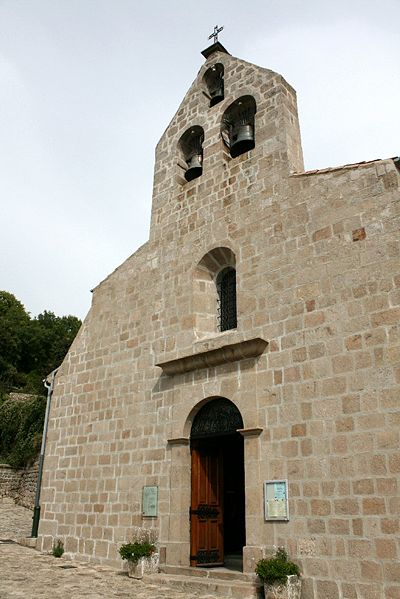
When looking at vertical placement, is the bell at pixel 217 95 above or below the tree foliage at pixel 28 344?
below

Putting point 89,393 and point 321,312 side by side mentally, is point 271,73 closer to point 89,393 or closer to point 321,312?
point 321,312

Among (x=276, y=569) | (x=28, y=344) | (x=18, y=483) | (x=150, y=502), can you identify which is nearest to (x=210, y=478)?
(x=150, y=502)

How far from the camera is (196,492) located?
8.73 m

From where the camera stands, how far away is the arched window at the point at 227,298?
955cm

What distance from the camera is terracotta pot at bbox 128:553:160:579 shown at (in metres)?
8.40

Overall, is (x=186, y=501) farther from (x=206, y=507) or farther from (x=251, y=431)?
(x=251, y=431)

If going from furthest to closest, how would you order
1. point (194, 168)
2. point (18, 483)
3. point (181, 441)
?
point (18, 483) < point (194, 168) < point (181, 441)

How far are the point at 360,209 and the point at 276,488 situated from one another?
163 inches

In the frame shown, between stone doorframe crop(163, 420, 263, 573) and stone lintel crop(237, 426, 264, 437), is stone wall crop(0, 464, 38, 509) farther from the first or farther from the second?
stone lintel crop(237, 426, 264, 437)

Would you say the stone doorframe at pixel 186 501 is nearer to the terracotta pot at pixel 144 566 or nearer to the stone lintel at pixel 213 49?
the terracotta pot at pixel 144 566

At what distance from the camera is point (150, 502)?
9031mm

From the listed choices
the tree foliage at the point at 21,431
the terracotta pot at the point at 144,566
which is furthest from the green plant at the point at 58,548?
the tree foliage at the point at 21,431

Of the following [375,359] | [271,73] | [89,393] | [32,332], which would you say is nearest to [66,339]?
[32,332]

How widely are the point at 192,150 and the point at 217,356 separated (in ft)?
17.9
